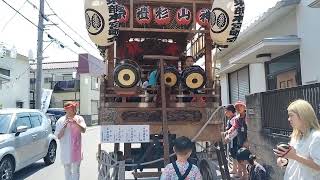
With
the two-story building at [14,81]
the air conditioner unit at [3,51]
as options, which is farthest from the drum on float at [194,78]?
the air conditioner unit at [3,51]

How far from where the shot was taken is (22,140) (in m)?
8.97

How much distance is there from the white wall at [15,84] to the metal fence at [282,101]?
2150cm

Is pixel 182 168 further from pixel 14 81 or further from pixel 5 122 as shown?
pixel 14 81

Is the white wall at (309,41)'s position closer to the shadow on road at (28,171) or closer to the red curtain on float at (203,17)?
the red curtain on float at (203,17)

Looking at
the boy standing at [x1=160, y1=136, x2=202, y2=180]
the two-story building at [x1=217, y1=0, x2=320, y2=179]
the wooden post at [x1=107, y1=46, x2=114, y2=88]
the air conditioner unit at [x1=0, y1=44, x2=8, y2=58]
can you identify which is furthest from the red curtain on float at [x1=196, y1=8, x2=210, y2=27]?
the air conditioner unit at [x1=0, y1=44, x2=8, y2=58]

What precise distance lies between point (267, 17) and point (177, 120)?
5.10 m

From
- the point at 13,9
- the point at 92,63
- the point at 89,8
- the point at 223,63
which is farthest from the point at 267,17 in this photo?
the point at 92,63

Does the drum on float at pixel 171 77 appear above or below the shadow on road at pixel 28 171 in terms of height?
above

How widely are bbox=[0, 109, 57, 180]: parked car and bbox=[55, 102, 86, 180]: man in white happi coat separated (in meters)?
2.05

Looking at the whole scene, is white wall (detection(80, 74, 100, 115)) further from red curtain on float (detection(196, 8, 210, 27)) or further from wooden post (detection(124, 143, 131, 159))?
red curtain on float (detection(196, 8, 210, 27))

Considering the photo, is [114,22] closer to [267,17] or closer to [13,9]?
[267,17]

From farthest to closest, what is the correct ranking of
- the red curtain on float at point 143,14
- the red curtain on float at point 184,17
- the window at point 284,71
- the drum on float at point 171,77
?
1. the window at point 284,71
2. the red curtain on float at point 184,17
3. the red curtain on float at point 143,14
4. the drum on float at point 171,77

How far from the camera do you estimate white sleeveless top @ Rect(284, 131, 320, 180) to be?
3.15 metres

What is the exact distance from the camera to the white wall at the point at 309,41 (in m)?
7.92
